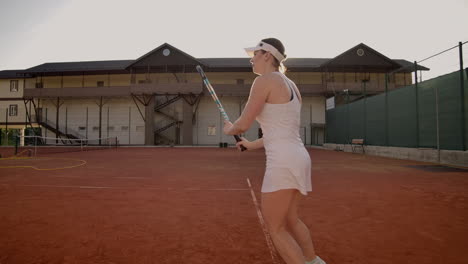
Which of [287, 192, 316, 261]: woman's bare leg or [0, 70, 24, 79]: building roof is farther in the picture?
[0, 70, 24, 79]: building roof

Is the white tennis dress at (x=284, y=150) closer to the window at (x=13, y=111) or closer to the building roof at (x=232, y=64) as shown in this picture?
the building roof at (x=232, y=64)

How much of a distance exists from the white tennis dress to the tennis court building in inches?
1119

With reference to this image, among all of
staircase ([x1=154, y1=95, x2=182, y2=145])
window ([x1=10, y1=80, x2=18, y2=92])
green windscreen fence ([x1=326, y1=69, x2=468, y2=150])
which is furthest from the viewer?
window ([x1=10, y1=80, x2=18, y2=92])

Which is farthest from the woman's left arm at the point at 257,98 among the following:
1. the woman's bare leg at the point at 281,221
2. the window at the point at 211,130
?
the window at the point at 211,130

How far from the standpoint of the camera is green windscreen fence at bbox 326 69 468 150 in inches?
422

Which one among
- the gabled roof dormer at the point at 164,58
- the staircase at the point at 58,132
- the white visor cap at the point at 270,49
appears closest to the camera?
the white visor cap at the point at 270,49

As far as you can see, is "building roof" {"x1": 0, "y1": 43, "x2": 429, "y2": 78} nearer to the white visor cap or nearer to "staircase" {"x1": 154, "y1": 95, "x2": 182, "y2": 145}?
"staircase" {"x1": 154, "y1": 95, "x2": 182, "y2": 145}

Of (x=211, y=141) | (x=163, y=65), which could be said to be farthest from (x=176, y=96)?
(x=211, y=141)

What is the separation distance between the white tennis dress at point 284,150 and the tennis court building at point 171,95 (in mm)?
28415

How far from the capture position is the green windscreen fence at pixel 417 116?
10.7m

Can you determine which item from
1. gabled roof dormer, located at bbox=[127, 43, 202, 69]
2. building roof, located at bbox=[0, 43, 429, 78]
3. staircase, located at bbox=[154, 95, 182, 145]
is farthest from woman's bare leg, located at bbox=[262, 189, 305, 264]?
gabled roof dormer, located at bbox=[127, 43, 202, 69]

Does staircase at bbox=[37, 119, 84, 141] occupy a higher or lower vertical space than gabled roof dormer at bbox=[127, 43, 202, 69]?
lower

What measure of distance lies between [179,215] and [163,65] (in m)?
29.4

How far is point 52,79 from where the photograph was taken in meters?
35.3
